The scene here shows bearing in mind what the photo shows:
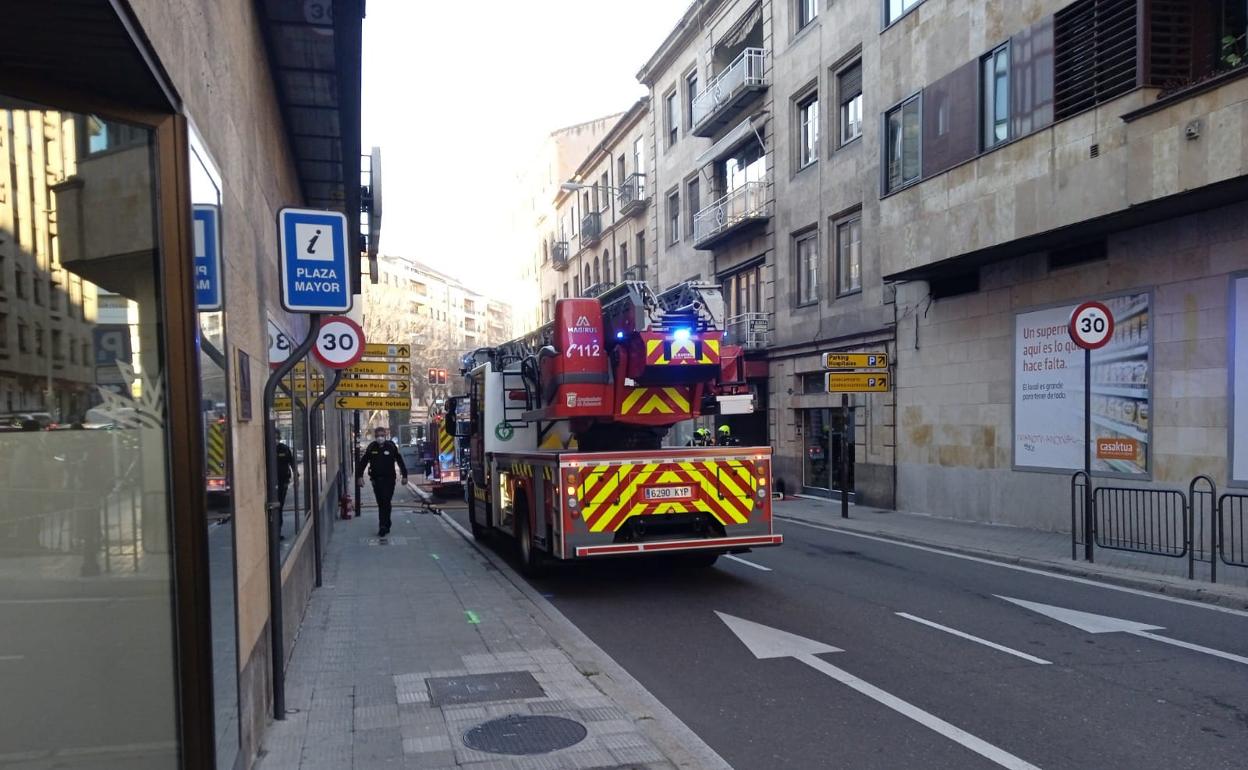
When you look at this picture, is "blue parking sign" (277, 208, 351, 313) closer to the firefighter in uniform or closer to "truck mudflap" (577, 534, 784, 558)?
the firefighter in uniform

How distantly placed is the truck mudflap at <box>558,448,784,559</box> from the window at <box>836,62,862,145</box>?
42.9ft

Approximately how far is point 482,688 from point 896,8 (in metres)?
17.2

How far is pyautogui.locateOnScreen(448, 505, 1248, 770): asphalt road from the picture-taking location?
5090mm

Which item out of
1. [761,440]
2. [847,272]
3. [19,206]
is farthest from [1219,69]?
[761,440]

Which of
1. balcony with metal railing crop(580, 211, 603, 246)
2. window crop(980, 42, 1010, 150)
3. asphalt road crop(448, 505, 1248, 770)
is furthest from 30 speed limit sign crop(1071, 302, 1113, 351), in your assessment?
balcony with metal railing crop(580, 211, 603, 246)

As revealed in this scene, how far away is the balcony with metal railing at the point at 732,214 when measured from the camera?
24922 millimetres

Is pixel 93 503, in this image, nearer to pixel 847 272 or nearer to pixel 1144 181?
pixel 1144 181

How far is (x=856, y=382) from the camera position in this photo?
1720 centimetres

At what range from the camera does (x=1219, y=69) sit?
11.8 meters

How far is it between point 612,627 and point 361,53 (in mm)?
5412

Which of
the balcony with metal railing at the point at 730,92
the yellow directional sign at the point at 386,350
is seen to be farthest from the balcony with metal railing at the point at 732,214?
the yellow directional sign at the point at 386,350

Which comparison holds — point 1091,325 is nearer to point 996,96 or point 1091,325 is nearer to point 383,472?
point 996,96

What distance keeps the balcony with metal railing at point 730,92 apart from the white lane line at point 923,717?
20.8 metres

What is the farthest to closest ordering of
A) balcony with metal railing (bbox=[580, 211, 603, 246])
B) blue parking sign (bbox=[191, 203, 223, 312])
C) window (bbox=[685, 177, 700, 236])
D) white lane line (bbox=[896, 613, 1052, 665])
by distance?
balcony with metal railing (bbox=[580, 211, 603, 246]) < window (bbox=[685, 177, 700, 236]) < white lane line (bbox=[896, 613, 1052, 665]) < blue parking sign (bbox=[191, 203, 223, 312])
